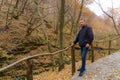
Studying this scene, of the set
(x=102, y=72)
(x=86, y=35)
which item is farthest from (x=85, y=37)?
(x=102, y=72)

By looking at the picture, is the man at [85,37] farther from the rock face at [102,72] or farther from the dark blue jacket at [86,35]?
the rock face at [102,72]

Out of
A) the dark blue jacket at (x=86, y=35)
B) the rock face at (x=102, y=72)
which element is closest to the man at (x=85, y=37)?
the dark blue jacket at (x=86, y=35)

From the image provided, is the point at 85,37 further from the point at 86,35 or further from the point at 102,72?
the point at 102,72

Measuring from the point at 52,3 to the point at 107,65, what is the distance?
77.2 ft

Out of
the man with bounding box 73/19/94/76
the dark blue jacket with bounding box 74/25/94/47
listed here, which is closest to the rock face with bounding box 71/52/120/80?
the man with bounding box 73/19/94/76

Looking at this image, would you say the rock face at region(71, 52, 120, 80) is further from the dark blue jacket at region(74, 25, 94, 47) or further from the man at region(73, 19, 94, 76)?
the dark blue jacket at region(74, 25, 94, 47)

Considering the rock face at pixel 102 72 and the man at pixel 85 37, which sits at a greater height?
the man at pixel 85 37

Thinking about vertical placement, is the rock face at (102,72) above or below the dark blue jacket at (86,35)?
below

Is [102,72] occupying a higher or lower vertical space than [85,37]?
lower

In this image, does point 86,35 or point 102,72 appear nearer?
point 86,35

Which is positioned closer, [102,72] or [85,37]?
[85,37]

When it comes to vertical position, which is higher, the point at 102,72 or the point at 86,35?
the point at 86,35

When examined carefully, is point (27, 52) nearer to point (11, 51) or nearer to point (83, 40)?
point (11, 51)

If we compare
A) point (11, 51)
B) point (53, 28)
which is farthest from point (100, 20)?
point (11, 51)
